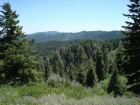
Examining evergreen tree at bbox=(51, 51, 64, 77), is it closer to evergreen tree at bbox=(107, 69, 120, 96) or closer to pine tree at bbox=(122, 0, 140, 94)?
evergreen tree at bbox=(107, 69, 120, 96)

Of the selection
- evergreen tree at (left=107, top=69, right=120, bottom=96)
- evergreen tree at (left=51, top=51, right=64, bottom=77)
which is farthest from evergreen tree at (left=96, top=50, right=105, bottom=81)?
evergreen tree at (left=107, top=69, right=120, bottom=96)

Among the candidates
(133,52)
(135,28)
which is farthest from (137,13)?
(133,52)

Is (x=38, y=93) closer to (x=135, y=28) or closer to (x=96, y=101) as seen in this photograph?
(x=96, y=101)

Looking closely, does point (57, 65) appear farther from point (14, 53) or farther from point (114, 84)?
point (14, 53)

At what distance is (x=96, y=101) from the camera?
7.24 meters

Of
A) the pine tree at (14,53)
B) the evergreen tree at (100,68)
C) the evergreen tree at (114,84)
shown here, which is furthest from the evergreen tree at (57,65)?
the pine tree at (14,53)

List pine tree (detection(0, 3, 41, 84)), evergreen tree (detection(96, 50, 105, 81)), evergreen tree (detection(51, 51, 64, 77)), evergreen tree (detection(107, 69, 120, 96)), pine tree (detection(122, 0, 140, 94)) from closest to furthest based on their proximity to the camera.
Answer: pine tree (detection(122, 0, 140, 94)) < pine tree (detection(0, 3, 41, 84)) < evergreen tree (detection(107, 69, 120, 96)) < evergreen tree (detection(96, 50, 105, 81)) < evergreen tree (detection(51, 51, 64, 77))

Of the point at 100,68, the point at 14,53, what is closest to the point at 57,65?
the point at 100,68

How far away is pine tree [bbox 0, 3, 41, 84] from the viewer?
54.7ft

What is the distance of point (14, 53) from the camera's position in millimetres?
17375

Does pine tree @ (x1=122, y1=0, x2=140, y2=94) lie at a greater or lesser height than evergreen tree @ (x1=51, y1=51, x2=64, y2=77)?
greater

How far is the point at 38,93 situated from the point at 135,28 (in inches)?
392

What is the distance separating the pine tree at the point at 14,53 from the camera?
16683mm

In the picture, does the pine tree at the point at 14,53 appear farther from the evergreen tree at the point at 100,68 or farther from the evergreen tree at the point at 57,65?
the evergreen tree at the point at 57,65
